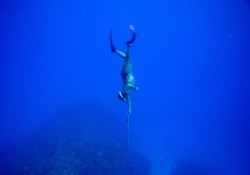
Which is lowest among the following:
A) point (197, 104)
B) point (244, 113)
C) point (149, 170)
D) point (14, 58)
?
point (149, 170)

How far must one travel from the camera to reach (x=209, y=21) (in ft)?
543

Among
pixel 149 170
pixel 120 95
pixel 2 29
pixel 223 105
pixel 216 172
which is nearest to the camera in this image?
pixel 120 95

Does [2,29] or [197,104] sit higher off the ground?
[2,29]

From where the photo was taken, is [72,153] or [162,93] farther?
[162,93]

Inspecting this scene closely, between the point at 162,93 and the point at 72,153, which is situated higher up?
the point at 162,93

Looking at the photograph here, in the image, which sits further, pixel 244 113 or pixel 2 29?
pixel 2 29

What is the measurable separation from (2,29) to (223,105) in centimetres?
13534

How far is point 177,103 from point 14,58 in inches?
3735

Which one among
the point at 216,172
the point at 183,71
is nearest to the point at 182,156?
the point at 216,172

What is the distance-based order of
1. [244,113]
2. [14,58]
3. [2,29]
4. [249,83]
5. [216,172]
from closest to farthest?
[216,172], [244,113], [249,83], [14,58], [2,29]

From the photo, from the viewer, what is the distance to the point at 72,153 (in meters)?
16.1

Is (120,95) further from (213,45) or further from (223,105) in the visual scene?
(213,45)

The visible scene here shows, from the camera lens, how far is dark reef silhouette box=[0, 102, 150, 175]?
594 inches

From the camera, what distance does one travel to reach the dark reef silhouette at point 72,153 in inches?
594
